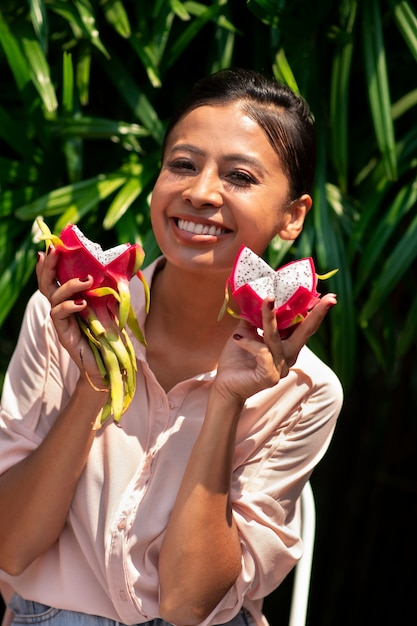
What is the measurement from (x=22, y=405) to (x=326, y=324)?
898 mm

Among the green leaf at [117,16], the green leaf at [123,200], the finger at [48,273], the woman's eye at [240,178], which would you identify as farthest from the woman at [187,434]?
the green leaf at [117,16]

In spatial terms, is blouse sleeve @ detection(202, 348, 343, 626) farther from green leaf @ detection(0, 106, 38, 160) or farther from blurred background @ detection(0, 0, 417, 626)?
green leaf @ detection(0, 106, 38, 160)

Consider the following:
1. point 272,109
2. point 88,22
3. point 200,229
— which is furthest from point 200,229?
point 88,22

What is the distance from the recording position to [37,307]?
1449mm

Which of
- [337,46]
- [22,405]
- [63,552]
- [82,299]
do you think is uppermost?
[337,46]

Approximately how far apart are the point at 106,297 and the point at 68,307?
1.9 inches

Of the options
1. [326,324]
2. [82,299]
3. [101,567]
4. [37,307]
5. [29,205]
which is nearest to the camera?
[82,299]

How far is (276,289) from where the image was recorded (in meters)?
1.17

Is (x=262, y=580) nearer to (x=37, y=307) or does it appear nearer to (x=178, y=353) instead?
(x=178, y=353)

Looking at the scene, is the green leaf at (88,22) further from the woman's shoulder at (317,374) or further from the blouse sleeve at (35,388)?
the woman's shoulder at (317,374)

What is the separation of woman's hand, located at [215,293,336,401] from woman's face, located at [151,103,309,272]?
14cm

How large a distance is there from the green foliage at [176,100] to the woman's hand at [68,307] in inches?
23.0

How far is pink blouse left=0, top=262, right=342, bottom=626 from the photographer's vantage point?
1343 mm

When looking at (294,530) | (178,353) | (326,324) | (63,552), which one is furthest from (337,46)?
(63,552)
